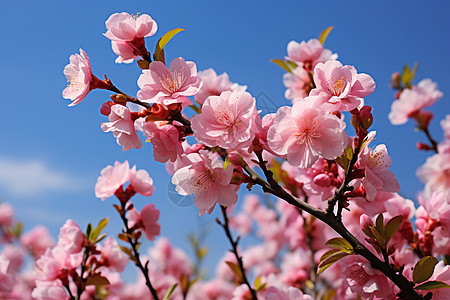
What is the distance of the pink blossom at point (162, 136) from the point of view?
117 cm

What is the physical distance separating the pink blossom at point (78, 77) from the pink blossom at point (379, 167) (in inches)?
35.2

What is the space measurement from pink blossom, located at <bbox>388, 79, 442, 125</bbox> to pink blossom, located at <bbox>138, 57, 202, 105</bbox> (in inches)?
85.2

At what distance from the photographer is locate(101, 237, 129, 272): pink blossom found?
1.98m

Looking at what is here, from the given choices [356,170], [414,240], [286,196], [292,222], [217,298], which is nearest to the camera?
[286,196]

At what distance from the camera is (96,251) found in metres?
1.85

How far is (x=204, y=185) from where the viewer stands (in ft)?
3.93

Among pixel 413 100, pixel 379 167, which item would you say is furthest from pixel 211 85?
pixel 413 100

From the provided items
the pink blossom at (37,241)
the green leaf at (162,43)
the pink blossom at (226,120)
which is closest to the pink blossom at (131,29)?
the green leaf at (162,43)

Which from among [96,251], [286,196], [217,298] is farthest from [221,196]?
[217,298]

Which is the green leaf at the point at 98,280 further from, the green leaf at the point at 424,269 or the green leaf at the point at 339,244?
the green leaf at the point at 424,269

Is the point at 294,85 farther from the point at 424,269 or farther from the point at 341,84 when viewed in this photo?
the point at 424,269

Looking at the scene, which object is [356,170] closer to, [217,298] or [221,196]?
[221,196]

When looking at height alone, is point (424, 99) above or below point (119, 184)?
above

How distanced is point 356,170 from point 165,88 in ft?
2.08
